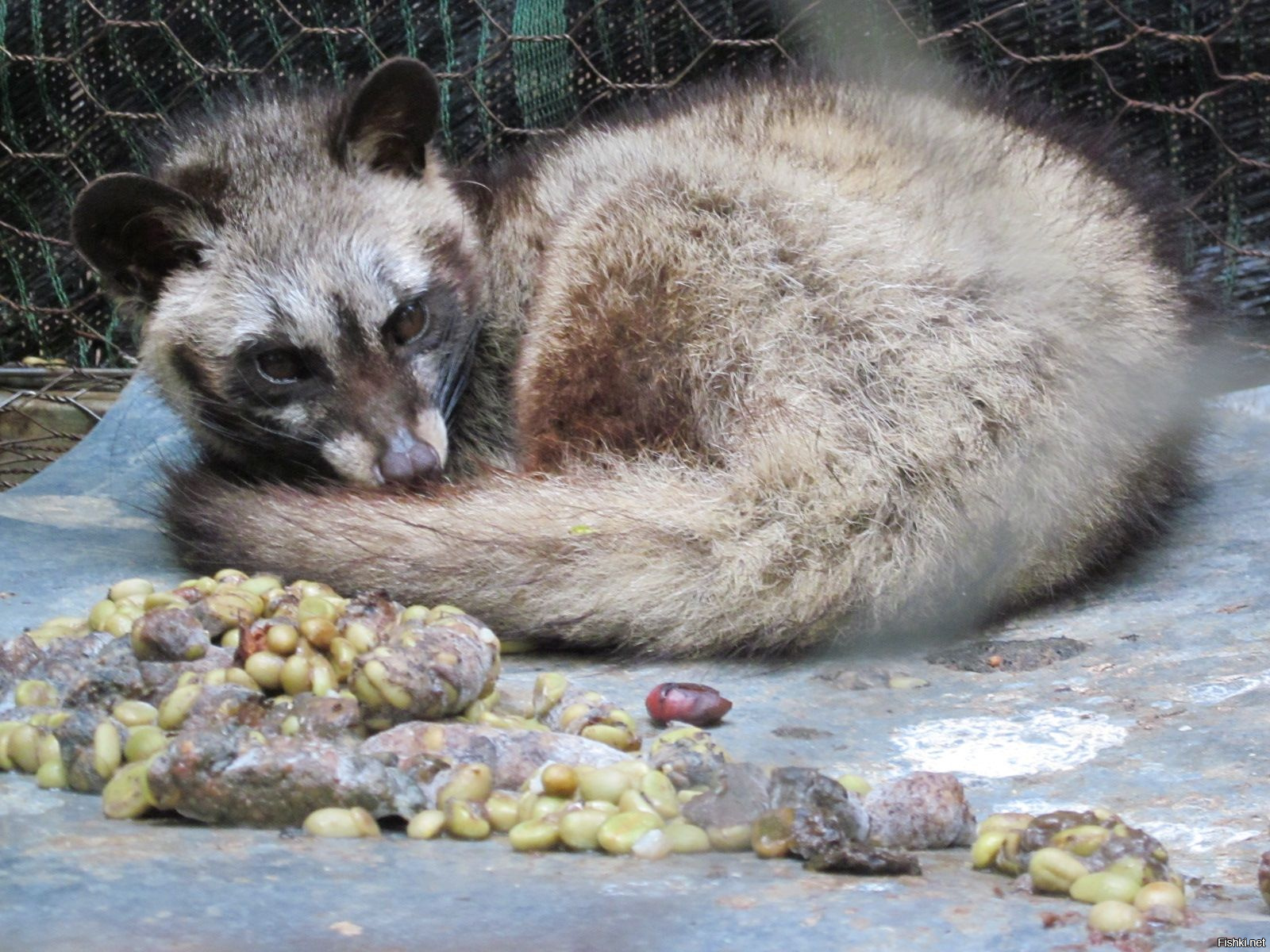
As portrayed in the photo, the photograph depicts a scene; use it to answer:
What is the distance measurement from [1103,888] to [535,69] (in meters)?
3.59

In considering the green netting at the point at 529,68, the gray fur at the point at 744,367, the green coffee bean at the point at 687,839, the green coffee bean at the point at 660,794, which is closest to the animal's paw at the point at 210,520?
the gray fur at the point at 744,367

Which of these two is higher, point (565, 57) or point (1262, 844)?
point (565, 57)

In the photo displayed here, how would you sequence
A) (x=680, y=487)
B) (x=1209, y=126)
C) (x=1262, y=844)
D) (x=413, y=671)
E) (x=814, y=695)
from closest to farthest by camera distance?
(x=1262, y=844)
(x=413, y=671)
(x=814, y=695)
(x=680, y=487)
(x=1209, y=126)

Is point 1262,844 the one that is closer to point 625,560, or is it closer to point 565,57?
point 625,560

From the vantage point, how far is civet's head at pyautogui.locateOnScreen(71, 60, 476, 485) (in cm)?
303

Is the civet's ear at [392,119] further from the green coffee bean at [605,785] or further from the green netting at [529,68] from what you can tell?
the green coffee bean at [605,785]

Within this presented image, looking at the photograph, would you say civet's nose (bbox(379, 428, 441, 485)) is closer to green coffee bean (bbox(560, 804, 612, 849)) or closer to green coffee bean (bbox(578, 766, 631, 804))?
green coffee bean (bbox(578, 766, 631, 804))

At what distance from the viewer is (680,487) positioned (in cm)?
262

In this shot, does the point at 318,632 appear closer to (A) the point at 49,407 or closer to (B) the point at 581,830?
(B) the point at 581,830

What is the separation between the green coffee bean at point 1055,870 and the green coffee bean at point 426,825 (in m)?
0.65

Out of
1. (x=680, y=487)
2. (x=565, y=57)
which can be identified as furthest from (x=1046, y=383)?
(x=565, y=57)

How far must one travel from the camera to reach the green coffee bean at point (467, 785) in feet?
5.34

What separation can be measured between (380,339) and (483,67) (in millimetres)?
1671

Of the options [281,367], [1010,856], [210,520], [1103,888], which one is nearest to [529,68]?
[281,367]
